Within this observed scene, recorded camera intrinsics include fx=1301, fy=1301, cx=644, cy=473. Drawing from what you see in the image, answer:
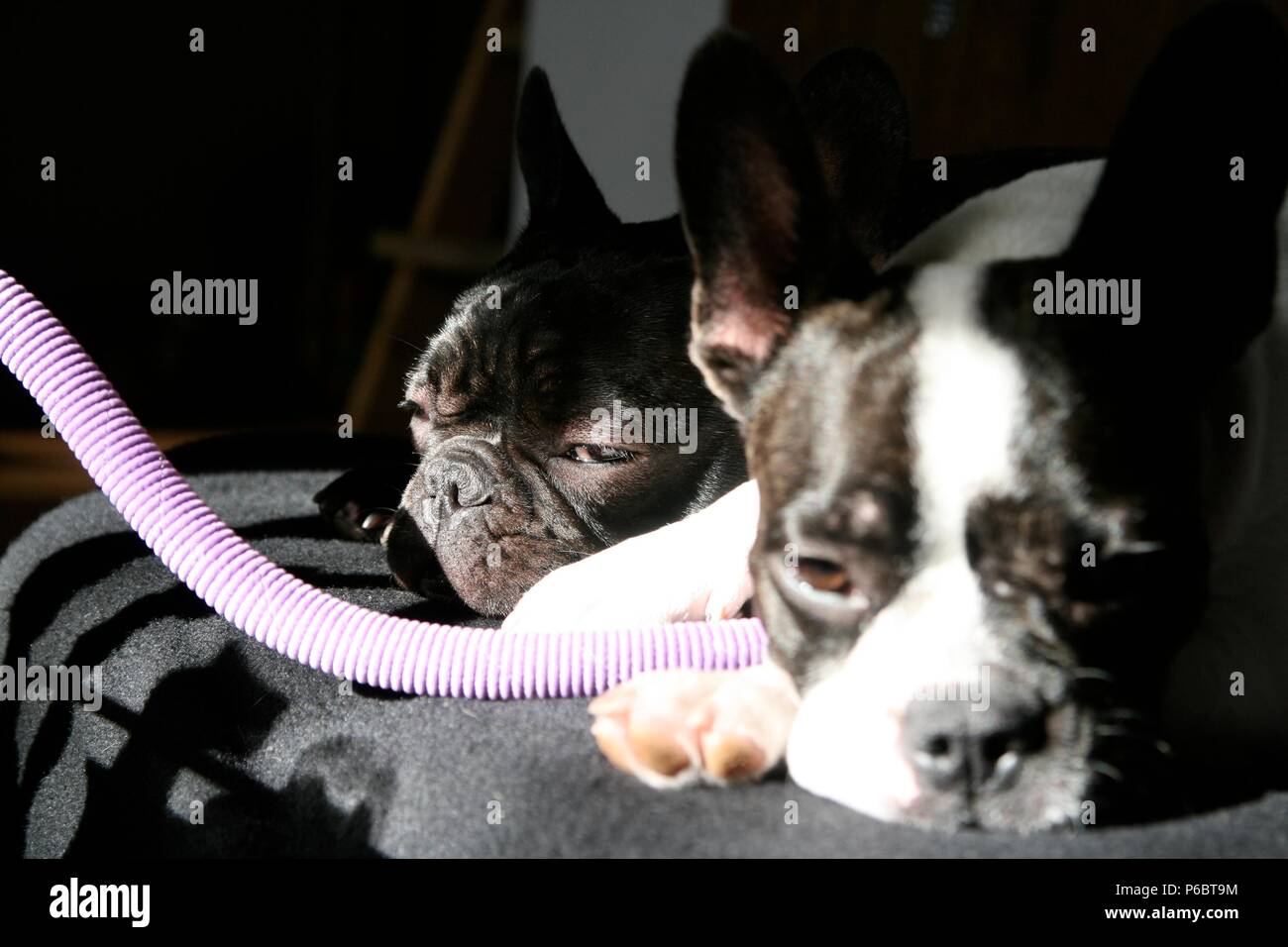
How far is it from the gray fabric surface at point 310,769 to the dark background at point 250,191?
2.69 metres

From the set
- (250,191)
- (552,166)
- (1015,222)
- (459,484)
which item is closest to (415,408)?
(459,484)

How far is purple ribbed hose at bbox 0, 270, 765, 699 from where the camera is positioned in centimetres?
143

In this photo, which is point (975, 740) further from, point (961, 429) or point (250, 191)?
point (250, 191)

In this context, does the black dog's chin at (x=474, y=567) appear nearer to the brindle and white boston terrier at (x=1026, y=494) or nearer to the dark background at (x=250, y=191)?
the brindle and white boston terrier at (x=1026, y=494)

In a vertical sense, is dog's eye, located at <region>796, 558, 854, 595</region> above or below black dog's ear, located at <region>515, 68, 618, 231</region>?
below

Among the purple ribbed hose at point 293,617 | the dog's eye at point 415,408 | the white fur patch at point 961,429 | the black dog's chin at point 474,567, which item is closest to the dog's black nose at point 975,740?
the white fur patch at point 961,429

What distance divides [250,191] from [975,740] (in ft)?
20.8

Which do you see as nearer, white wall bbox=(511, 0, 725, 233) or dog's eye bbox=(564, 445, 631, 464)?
dog's eye bbox=(564, 445, 631, 464)

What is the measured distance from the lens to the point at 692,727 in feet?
4.15

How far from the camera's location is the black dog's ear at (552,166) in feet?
8.00

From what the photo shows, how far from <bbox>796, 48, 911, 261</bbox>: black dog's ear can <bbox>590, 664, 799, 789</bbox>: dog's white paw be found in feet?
2.97

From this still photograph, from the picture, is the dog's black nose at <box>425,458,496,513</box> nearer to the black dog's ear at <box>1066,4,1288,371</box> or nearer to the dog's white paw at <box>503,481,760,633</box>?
the dog's white paw at <box>503,481,760,633</box>

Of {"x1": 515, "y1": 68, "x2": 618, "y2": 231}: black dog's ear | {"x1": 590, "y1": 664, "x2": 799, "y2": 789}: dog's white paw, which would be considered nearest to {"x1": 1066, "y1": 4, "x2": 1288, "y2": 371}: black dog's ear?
{"x1": 590, "y1": 664, "x2": 799, "y2": 789}: dog's white paw

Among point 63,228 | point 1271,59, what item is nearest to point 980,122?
point 1271,59
